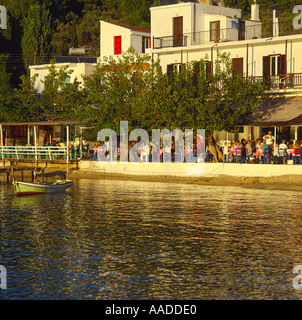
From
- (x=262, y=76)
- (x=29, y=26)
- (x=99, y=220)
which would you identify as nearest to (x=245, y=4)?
(x=29, y=26)

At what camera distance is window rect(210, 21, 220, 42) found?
49.6 meters

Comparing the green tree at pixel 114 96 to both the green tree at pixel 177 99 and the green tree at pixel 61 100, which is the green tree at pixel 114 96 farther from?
the green tree at pixel 61 100

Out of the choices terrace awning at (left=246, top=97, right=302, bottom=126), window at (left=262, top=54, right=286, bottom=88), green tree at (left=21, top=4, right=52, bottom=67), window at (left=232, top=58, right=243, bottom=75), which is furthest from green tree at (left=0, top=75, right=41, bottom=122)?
green tree at (left=21, top=4, right=52, bottom=67)

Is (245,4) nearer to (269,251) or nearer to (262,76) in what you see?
(262,76)

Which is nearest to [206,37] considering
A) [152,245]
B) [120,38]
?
[120,38]

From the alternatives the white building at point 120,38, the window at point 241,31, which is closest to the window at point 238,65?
the window at point 241,31

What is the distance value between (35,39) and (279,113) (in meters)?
47.6

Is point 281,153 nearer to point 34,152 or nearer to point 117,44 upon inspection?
point 34,152

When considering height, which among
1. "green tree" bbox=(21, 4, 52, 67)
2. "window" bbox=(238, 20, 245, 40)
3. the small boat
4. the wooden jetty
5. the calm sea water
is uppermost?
"green tree" bbox=(21, 4, 52, 67)

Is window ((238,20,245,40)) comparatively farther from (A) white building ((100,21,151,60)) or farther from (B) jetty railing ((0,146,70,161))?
(B) jetty railing ((0,146,70,161))

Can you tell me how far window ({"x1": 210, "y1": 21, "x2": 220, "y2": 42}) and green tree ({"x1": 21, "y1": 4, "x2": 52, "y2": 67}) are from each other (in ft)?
113

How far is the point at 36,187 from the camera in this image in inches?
1377

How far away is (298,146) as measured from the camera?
37.0m
